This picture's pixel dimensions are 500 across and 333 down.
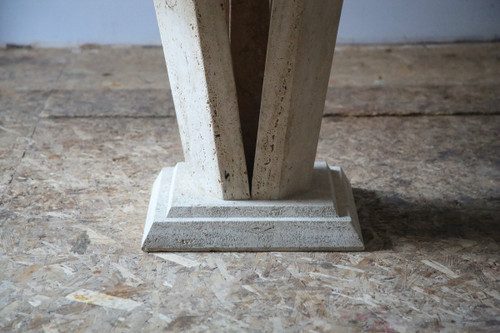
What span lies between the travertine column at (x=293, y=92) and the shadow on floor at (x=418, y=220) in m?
0.32

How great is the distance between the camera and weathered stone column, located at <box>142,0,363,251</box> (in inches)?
85.8

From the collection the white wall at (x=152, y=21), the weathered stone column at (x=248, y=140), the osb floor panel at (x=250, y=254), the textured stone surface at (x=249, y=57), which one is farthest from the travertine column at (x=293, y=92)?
the white wall at (x=152, y=21)

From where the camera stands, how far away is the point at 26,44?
483cm

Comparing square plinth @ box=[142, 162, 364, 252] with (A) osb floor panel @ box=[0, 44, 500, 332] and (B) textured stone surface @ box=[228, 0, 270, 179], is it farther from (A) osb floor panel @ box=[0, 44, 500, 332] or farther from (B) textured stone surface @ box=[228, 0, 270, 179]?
(B) textured stone surface @ box=[228, 0, 270, 179]

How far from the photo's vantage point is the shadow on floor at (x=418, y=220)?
249cm

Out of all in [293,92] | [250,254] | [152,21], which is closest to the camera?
[293,92]

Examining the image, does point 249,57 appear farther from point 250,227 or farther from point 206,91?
point 250,227

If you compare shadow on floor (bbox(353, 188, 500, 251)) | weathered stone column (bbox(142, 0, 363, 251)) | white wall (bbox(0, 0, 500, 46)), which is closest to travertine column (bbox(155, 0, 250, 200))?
weathered stone column (bbox(142, 0, 363, 251))

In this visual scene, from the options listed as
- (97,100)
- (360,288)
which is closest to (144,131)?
(97,100)

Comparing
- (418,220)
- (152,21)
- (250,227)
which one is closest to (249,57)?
(250,227)

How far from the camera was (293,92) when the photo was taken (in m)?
2.22

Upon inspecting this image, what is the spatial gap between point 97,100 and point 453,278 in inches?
92.0

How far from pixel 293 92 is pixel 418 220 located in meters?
0.76

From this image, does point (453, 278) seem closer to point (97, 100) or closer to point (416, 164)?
point (416, 164)
